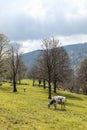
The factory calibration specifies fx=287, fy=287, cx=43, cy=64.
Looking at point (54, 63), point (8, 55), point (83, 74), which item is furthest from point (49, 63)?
point (83, 74)

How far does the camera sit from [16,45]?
95.2m

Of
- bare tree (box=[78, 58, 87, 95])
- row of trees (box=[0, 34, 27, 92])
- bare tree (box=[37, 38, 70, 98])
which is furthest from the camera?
bare tree (box=[78, 58, 87, 95])

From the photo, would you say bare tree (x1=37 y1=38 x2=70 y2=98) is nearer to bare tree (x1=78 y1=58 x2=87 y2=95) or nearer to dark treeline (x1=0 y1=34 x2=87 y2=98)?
dark treeline (x1=0 y1=34 x2=87 y2=98)

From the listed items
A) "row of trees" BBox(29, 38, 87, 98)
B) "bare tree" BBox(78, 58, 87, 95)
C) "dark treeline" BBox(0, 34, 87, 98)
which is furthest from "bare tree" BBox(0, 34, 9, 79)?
"bare tree" BBox(78, 58, 87, 95)

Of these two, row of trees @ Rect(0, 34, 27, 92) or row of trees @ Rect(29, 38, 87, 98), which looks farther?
row of trees @ Rect(0, 34, 27, 92)

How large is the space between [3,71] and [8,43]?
12409 millimetres

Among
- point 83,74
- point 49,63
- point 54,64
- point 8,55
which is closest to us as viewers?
point 49,63

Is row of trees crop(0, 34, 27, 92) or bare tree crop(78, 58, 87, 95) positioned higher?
row of trees crop(0, 34, 27, 92)

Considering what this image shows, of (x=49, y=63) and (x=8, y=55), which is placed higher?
(x=8, y=55)

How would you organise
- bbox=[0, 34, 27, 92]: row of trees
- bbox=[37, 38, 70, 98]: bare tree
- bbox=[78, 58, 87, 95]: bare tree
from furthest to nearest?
bbox=[78, 58, 87, 95]: bare tree
bbox=[0, 34, 27, 92]: row of trees
bbox=[37, 38, 70, 98]: bare tree

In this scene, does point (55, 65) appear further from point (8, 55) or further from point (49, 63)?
point (8, 55)

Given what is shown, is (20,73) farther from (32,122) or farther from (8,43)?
(32,122)

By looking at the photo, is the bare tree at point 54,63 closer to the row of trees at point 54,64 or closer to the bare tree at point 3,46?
the row of trees at point 54,64

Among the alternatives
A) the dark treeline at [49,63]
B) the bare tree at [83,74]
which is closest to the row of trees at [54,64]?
the dark treeline at [49,63]
